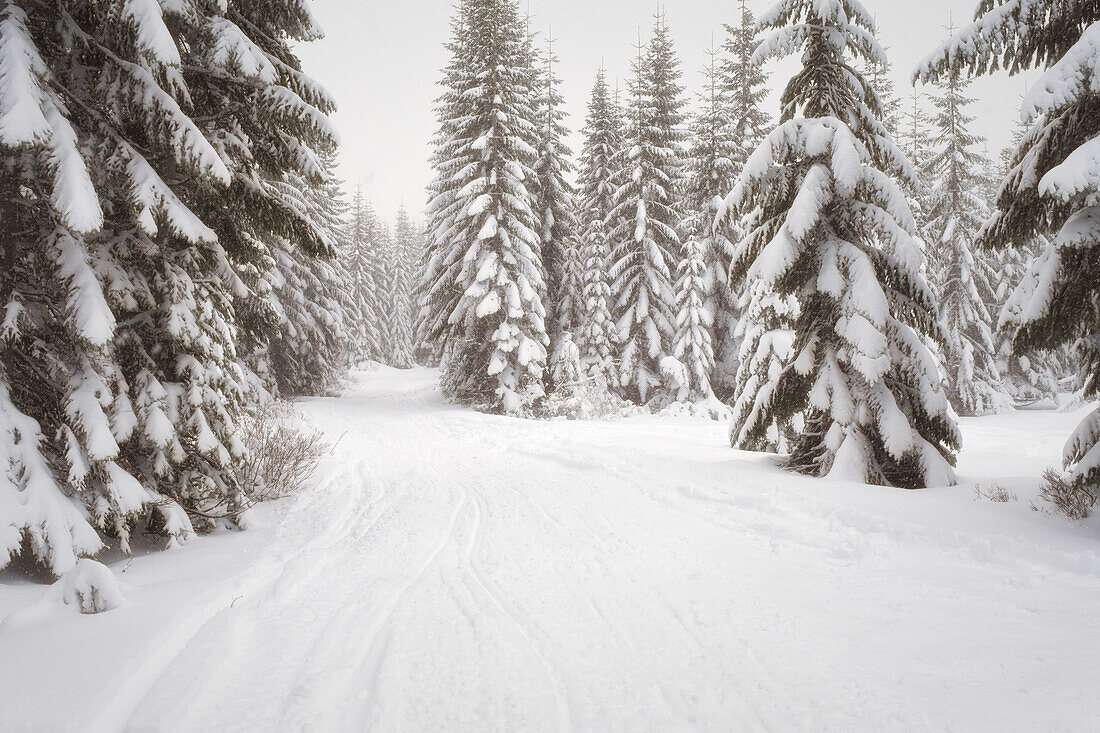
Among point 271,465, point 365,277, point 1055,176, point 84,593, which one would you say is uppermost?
point 365,277

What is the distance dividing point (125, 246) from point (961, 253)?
27880mm

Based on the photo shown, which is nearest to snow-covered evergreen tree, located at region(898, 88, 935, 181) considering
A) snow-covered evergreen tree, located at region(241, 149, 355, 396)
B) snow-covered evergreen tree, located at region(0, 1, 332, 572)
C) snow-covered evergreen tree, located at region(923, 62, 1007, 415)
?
snow-covered evergreen tree, located at region(923, 62, 1007, 415)

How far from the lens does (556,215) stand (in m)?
22.4

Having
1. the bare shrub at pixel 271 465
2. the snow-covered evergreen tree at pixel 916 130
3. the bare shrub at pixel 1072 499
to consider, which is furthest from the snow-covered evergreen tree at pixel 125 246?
the snow-covered evergreen tree at pixel 916 130

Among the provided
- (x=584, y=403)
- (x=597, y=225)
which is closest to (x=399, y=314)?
(x=597, y=225)

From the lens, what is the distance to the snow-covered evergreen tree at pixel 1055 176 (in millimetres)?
4754

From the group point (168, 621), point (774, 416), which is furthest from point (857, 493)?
point (168, 621)

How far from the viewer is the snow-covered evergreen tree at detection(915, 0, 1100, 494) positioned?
4.75 metres

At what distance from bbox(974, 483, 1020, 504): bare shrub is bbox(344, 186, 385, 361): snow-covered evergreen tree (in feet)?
106

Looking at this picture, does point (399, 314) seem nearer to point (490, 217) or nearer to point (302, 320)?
point (302, 320)

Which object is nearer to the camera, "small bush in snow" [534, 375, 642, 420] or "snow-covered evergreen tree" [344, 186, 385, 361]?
"small bush in snow" [534, 375, 642, 420]

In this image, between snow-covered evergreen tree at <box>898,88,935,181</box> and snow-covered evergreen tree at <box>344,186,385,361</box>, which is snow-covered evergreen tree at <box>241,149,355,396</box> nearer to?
snow-covered evergreen tree at <box>344,186,385,361</box>

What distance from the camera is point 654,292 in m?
21.0

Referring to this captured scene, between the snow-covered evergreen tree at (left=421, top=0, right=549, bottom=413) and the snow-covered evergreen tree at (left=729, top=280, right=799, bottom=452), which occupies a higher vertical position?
the snow-covered evergreen tree at (left=421, top=0, right=549, bottom=413)
